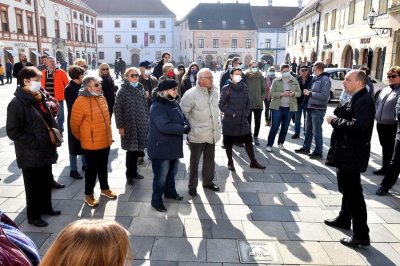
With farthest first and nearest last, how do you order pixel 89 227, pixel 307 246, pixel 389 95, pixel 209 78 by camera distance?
pixel 389 95 < pixel 209 78 < pixel 307 246 < pixel 89 227

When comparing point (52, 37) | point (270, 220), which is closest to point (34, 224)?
point (270, 220)

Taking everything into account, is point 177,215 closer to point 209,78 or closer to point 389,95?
point 209,78

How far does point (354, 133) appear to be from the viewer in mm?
3922

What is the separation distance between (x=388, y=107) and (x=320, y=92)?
1.62 m

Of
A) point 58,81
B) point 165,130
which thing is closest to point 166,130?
point 165,130

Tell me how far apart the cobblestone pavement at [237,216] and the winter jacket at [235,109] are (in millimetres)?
857

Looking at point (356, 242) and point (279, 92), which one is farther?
point (279, 92)

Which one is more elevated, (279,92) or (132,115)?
(279,92)

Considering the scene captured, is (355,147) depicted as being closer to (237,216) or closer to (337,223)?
(337,223)

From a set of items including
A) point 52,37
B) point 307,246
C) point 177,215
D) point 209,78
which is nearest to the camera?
point 307,246

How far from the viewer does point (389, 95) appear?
620 cm

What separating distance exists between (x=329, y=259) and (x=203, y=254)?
136 centimetres

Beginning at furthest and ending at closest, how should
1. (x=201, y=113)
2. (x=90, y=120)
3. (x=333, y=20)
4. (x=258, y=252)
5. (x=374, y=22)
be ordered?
(x=333, y=20)
(x=374, y=22)
(x=201, y=113)
(x=90, y=120)
(x=258, y=252)

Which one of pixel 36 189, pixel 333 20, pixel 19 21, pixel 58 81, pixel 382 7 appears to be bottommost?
pixel 36 189
